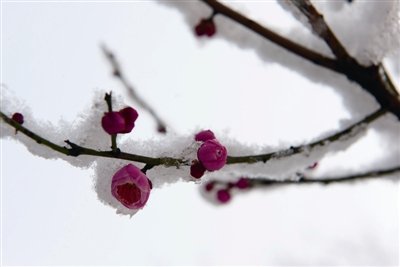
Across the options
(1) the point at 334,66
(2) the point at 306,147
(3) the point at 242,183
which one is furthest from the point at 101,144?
(3) the point at 242,183

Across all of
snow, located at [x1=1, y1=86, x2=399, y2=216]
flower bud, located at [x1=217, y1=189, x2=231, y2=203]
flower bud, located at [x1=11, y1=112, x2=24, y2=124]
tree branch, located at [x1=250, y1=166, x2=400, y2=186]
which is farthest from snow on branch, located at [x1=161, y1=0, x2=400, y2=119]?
flower bud, located at [x1=217, y1=189, x2=231, y2=203]

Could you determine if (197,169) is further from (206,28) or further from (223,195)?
(223,195)

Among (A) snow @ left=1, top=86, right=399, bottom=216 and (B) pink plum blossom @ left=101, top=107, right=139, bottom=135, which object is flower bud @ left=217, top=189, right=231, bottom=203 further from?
(B) pink plum blossom @ left=101, top=107, right=139, bottom=135

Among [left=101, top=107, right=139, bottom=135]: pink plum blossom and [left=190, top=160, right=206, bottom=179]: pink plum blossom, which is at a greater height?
[left=101, top=107, right=139, bottom=135]: pink plum blossom

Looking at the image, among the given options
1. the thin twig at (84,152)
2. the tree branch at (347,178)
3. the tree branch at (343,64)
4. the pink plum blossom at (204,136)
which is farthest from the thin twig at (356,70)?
the thin twig at (84,152)

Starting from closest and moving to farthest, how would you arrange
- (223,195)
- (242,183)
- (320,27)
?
(320,27)
(242,183)
(223,195)

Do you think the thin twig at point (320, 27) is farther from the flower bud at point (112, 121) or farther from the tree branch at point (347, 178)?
the flower bud at point (112, 121)

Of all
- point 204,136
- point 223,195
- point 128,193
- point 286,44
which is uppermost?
point 223,195

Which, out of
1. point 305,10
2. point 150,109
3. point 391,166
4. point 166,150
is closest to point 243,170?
point 166,150
